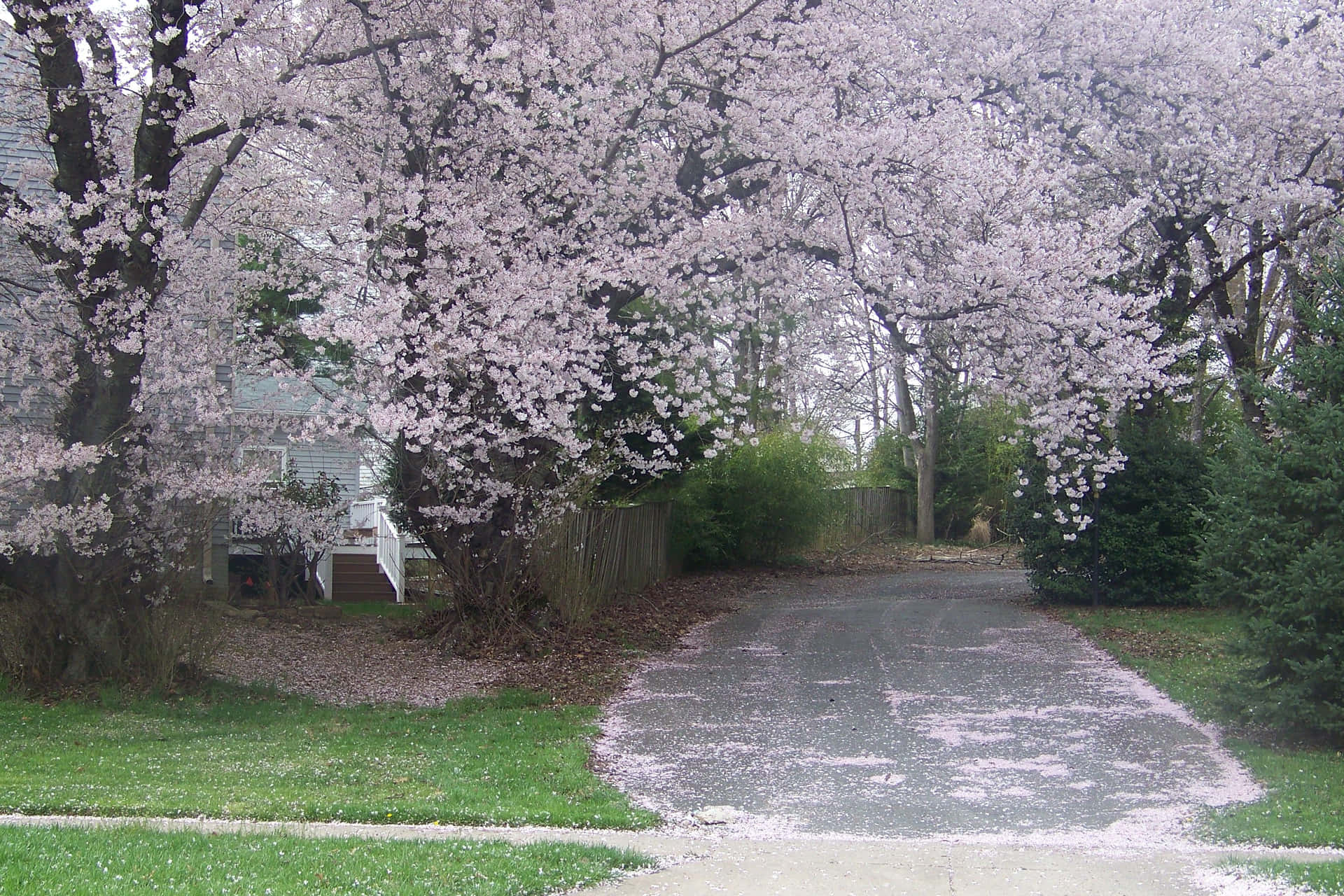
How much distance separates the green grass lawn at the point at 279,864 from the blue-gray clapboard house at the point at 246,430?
4166 mm

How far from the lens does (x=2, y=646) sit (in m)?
9.75

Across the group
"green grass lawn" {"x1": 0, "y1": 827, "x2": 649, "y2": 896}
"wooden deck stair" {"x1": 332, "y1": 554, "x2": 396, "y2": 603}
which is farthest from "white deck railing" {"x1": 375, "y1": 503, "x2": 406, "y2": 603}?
"green grass lawn" {"x1": 0, "y1": 827, "x2": 649, "y2": 896}

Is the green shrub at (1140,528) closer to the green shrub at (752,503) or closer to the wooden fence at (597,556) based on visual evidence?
the wooden fence at (597,556)

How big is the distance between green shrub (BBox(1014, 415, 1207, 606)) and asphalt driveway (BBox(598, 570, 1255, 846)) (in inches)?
114

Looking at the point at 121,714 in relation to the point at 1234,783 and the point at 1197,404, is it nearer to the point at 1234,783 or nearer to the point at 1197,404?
the point at 1234,783

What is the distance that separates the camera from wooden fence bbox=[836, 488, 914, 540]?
2830 cm

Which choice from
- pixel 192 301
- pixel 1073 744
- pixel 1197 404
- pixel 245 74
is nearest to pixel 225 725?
pixel 192 301

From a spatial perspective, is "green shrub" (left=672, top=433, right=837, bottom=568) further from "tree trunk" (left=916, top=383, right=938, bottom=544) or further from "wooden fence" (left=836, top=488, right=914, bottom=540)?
"tree trunk" (left=916, top=383, right=938, bottom=544)

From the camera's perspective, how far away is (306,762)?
7613 mm

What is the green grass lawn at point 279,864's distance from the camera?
188 inches

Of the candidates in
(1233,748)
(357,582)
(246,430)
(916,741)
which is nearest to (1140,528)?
(1233,748)

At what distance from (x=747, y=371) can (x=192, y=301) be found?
14.9 m

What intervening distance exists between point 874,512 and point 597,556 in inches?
692

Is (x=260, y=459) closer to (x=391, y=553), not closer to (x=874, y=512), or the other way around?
(x=391, y=553)
